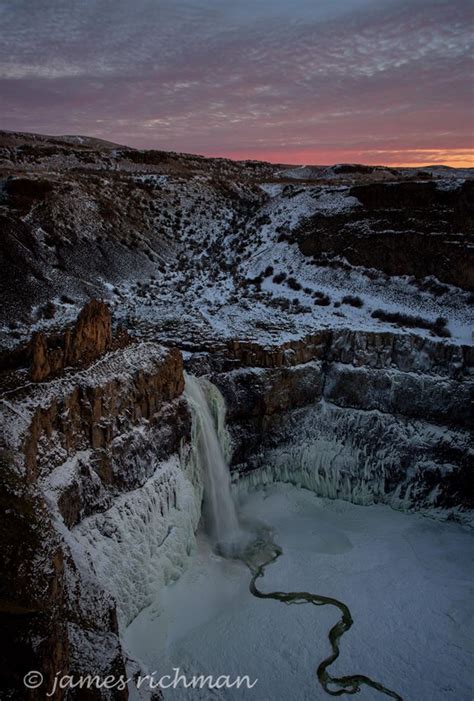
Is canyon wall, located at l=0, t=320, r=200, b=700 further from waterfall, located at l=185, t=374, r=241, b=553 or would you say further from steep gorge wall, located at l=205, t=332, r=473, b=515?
steep gorge wall, located at l=205, t=332, r=473, b=515

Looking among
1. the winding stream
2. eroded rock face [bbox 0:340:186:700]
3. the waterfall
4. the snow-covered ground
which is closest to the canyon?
eroded rock face [bbox 0:340:186:700]

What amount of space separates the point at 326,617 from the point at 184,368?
34.3 feet

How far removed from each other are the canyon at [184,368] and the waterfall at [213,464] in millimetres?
244

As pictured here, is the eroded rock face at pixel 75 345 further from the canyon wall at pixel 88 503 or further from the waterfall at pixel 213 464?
the waterfall at pixel 213 464

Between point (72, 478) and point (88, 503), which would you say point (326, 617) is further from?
point (72, 478)

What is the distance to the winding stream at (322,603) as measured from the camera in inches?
575

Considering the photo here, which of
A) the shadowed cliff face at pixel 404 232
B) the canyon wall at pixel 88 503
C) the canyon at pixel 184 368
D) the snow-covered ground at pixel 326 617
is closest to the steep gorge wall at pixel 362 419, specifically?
the canyon at pixel 184 368

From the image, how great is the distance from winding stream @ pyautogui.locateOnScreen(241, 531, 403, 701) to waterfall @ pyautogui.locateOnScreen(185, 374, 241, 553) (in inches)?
37.6

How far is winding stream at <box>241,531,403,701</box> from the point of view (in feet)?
47.9

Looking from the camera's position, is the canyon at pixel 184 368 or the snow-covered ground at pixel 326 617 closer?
the canyon at pixel 184 368

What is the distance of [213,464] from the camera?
2150cm

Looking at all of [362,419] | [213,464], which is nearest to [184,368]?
[213,464]

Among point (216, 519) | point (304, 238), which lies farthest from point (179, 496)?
point (304, 238)

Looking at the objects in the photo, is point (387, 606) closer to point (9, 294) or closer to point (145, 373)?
point (145, 373)
